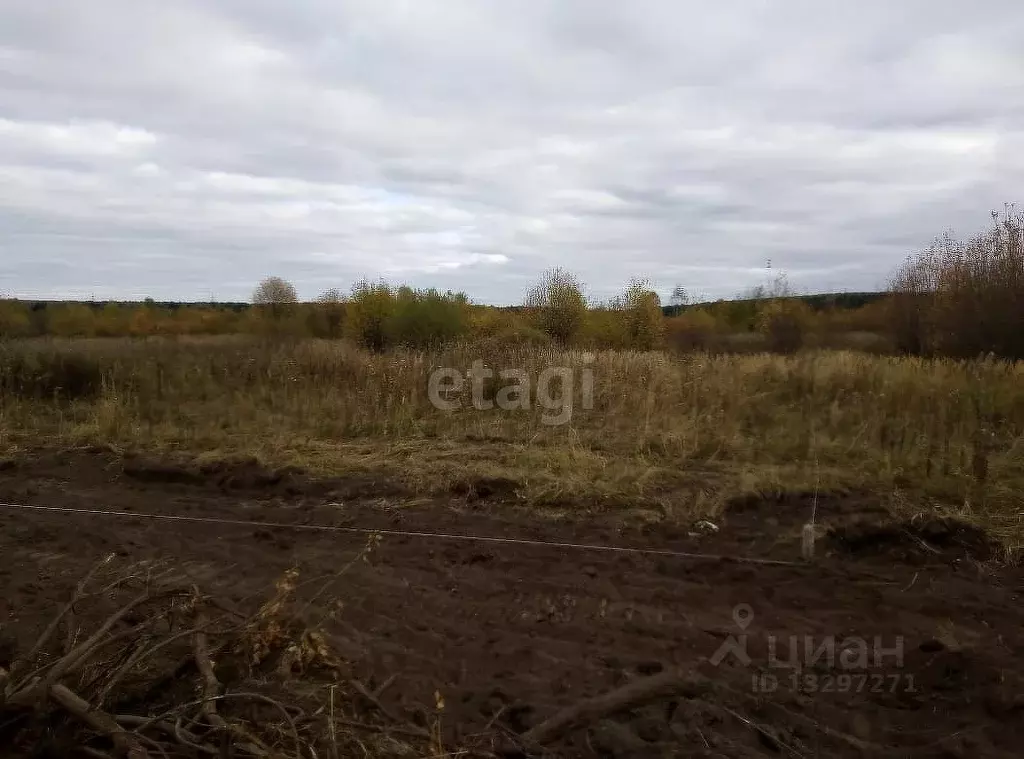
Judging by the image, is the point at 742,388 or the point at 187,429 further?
the point at 742,388

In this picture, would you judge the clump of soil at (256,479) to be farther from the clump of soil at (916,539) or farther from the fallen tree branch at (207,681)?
the clump of soil at (916,539)

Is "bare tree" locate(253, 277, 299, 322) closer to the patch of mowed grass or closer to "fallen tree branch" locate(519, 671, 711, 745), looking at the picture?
the patch of mowed grass

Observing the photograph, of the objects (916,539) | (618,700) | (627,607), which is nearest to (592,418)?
(916,539)

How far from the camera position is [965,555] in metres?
4.87

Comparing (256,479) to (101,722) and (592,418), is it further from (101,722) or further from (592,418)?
(101,722)

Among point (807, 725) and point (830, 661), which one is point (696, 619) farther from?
point (807, 725)

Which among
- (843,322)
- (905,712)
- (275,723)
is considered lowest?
(905,712)

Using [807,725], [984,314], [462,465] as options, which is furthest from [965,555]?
[984,314]

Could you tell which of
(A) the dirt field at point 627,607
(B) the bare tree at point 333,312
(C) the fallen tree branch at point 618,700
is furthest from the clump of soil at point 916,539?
(B) the bare tree at point 333,312

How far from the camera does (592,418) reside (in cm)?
955

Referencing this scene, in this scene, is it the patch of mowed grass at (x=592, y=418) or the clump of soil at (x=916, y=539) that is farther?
the patch of mowed grass at (x=592, y=418)

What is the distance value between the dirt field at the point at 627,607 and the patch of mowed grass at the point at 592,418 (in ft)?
2.80

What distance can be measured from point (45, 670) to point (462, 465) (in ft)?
14.8

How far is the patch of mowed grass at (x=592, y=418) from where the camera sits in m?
6.66
